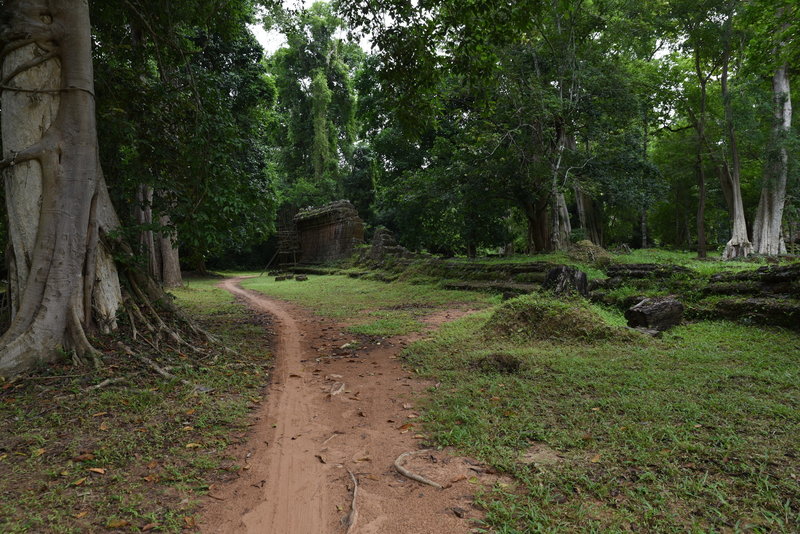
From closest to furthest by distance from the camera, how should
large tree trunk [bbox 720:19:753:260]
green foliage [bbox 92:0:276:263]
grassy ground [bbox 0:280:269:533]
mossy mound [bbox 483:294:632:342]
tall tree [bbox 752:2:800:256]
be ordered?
grassy ground [bbox 0:280:269:533] → green foliage [bbox 92:0:276:263] → mossy mound [bbox 483:294:632:342] → tall tree [bbox 752:2:800:256] → large tree trunk [bbox 720:19:753:260]

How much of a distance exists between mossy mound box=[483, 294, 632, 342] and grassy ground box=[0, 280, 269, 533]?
371cm

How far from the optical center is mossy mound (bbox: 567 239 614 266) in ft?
45.3

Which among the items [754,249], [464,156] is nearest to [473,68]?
[464,156]

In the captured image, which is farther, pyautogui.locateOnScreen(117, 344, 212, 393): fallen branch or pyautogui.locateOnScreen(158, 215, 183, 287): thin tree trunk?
pyautogui.locateOnScreen(158, 215, 183, 287): thin tree trunk

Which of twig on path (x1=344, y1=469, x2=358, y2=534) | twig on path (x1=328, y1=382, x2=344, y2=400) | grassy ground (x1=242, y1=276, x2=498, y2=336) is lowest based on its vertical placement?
twig on path (x1=344, y1=469, x2=358, y2=534)

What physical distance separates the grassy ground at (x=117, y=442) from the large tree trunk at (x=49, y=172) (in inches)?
21.4

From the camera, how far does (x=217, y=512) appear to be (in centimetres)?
244

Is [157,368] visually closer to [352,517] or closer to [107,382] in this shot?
[107,382]

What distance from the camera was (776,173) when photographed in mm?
16156

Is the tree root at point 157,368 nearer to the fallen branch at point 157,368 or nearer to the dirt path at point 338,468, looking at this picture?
the fallen branch at point 157,368

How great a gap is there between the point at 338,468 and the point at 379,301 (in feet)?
28.4

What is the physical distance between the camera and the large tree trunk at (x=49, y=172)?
4473 mm

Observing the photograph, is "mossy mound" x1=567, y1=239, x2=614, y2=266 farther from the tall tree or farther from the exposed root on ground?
the exposed root on ground

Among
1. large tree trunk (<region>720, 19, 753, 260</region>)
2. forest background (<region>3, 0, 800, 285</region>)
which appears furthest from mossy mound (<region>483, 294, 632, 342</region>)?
large tree trunk (<region>720, 19, 753, 260</region>)
